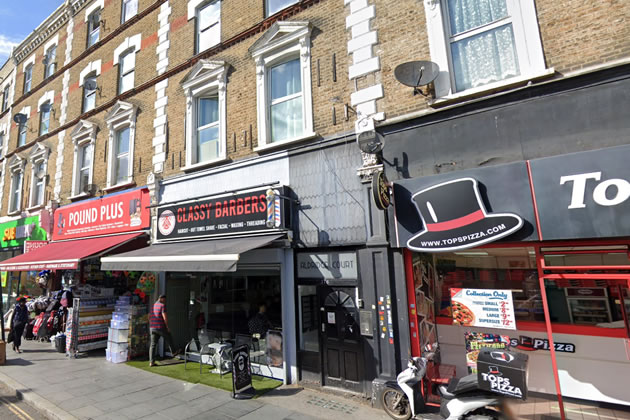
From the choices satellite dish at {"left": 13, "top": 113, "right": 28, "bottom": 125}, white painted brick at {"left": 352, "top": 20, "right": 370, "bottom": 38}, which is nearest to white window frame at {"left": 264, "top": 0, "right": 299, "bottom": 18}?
white painted brick at {"left": 352, "top": 20, "right": 370, "bottom": 38}

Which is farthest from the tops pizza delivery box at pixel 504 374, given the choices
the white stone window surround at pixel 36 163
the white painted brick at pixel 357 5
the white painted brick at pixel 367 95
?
the white stone window surround at pixel 36 163

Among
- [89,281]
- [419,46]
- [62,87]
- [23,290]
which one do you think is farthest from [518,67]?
[23,290]

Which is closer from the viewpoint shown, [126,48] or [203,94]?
[203,94]

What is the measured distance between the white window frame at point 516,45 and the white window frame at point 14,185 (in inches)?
803

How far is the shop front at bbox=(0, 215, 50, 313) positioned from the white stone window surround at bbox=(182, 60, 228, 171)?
29.4 ft

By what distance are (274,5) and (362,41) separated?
3463mm

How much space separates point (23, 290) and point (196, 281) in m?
13.7

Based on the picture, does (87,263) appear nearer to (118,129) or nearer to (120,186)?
(120,186)

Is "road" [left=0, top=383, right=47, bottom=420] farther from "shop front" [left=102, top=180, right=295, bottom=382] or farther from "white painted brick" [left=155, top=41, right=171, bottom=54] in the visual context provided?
"white painted brick" [left=155, top=41, right=171, bottom=54]

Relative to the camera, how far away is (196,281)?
9859 millimetres

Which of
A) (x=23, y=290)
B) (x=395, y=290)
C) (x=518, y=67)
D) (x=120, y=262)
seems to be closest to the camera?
(x=518, y=67)

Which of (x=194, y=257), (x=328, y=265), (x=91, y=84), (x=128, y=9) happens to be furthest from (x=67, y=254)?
(x=128, y=9)

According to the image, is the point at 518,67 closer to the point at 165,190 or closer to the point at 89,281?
the point at 165,190

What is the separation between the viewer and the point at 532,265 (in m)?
5.79
